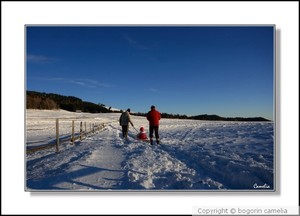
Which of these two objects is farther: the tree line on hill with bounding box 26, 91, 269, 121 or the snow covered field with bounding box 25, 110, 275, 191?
the tree line on hill with bounding box 26, 91, 269, 121

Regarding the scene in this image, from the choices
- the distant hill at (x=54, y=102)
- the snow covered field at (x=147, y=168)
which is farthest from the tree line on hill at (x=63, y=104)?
the snow covered field at (x=147, y=168)

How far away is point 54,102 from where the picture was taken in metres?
6.97

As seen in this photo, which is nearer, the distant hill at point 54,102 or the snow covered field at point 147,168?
the snow covered field at point 147,168

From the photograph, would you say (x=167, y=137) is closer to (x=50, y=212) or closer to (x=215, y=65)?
(x=215, y=65)

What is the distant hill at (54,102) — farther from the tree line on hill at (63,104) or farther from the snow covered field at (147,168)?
the snow covered field at (147,168)

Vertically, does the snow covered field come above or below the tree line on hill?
below

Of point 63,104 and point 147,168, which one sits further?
point 63,104

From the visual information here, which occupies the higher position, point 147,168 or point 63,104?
point 63,104

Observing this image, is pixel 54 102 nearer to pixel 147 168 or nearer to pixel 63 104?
pixel 63 104

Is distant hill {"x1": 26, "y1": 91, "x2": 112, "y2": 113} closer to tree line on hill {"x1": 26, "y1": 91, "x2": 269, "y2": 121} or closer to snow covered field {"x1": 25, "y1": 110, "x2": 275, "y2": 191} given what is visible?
tree line on hill {"x1": 26, "y1": 91, "x2": 269, "y2": 121}

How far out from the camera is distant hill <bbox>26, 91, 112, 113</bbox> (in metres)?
6.43

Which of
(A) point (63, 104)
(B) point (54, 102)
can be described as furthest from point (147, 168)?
(B) point (54, 102)

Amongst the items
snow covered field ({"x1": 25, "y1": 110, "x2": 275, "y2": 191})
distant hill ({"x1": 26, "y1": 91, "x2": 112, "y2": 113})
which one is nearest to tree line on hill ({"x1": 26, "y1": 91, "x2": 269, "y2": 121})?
distant hill ({"x1": 26, "y1": 91, "x2": 112, "y2": 113})

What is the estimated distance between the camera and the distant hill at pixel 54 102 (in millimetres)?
6430
